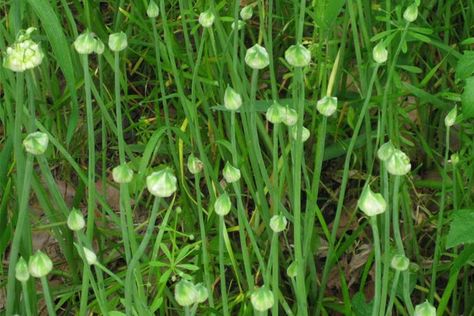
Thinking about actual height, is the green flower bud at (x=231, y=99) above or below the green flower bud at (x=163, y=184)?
above

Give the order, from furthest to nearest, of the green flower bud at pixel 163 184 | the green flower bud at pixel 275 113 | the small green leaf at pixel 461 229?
the small green leaf at pixel 461 229
the green flower bud at pixel 275 113
the green flower bud at pixel 163 184

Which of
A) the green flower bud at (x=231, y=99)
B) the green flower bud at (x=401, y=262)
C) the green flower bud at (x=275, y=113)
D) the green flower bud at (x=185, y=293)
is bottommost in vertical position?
the green flower bud at (x=185, y=293)

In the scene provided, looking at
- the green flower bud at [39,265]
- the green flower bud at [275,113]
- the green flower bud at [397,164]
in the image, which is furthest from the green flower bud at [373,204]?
the green flower bud at [39,265]

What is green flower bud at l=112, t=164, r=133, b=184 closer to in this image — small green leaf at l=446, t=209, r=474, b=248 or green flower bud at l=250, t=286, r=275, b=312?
green flower bud at l=250, t=286, r=275, b=312

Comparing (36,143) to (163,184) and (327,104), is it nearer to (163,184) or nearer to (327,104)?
(163,184)

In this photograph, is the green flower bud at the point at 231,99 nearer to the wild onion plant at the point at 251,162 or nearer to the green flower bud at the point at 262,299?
the wild onion plant at the point at 251,162

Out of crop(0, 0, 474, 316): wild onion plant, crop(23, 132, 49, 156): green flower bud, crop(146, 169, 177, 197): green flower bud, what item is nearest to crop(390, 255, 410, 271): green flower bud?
crop(0, 0, 474, 316): wild onion plant

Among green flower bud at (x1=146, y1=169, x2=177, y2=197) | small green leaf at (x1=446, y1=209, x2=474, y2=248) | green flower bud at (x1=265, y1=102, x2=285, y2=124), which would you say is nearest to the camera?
green flower bud at (x1=146, y1=169, x2=177, y2=197)

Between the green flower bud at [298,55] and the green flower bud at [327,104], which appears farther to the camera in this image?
the green flower bud at [327,104]
